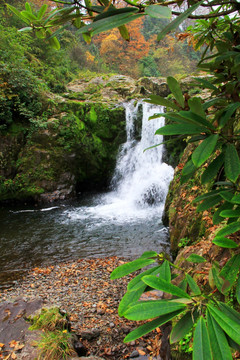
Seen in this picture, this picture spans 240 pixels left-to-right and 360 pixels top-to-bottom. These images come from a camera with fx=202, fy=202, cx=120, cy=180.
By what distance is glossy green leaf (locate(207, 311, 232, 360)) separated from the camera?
399 millimetres

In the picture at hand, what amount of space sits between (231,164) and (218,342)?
48 centimetres

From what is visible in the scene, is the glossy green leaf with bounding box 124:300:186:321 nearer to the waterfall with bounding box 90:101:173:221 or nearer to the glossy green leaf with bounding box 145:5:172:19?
the glossy green leaf with bounding box 145:5:172:19

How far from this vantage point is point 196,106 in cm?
61

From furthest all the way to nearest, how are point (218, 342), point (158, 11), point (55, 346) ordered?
1. point (55, 346)
2. point (158, 11)
3. point (218, 342)

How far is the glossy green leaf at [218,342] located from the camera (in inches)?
15.7

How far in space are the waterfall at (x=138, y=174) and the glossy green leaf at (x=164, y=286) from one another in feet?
19.9

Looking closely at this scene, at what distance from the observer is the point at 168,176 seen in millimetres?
8141

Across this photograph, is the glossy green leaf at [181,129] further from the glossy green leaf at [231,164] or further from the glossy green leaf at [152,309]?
the glossy green leaf at [152,309]

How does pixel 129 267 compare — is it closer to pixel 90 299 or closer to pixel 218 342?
pixel 218 342

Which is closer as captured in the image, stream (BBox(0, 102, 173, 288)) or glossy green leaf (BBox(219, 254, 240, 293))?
glossy green leaf (BBox(219, 254, 240, 293))

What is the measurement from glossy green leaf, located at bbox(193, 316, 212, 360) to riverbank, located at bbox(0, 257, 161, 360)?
86.1 inches

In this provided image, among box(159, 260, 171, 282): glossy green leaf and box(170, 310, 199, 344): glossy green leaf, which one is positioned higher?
box(159, 260, 171, 282): glossy green leaf

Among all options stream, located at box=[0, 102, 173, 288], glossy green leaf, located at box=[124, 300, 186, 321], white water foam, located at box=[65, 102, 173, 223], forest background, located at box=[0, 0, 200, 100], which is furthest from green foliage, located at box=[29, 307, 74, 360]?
forest background, located at box=[0, 0, 200, 100]

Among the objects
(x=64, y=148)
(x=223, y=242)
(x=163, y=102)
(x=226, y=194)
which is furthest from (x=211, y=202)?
(x=64, y=148)
